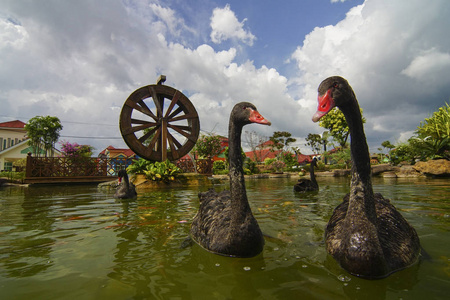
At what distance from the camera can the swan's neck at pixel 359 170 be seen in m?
1.93

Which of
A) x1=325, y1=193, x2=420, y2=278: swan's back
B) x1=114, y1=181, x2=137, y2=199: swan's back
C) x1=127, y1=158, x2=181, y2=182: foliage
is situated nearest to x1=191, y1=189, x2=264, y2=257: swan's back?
x1=325, y1=193, x2=420, y2=278: swan's back

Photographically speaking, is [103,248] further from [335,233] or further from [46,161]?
[46,161]

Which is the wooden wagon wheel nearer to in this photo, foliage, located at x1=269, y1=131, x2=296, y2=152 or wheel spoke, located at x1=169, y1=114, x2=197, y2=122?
wheel spoke, located at x1=169, y1=114, x2=197, y2=122

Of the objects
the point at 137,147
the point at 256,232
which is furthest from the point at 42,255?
the point at 137,147

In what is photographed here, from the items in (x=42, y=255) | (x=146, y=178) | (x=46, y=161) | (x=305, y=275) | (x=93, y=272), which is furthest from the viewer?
(x=46, y=161)

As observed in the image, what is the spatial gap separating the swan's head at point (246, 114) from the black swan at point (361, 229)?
0.63m

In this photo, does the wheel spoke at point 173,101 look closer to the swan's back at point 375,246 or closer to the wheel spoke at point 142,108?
the wheel spoke at point 142,108

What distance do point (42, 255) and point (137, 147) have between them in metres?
11.4

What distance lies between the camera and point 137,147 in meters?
13.2

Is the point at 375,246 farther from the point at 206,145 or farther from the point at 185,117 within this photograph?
the point at 206,145

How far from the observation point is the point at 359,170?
2.00 m

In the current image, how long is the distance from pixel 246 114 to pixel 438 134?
1706 centimetres

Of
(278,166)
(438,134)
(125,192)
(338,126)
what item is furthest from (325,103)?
(338,126)

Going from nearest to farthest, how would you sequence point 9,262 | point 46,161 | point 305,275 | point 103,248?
point 305,275, point 9,262, point 103,248, point 46,161
